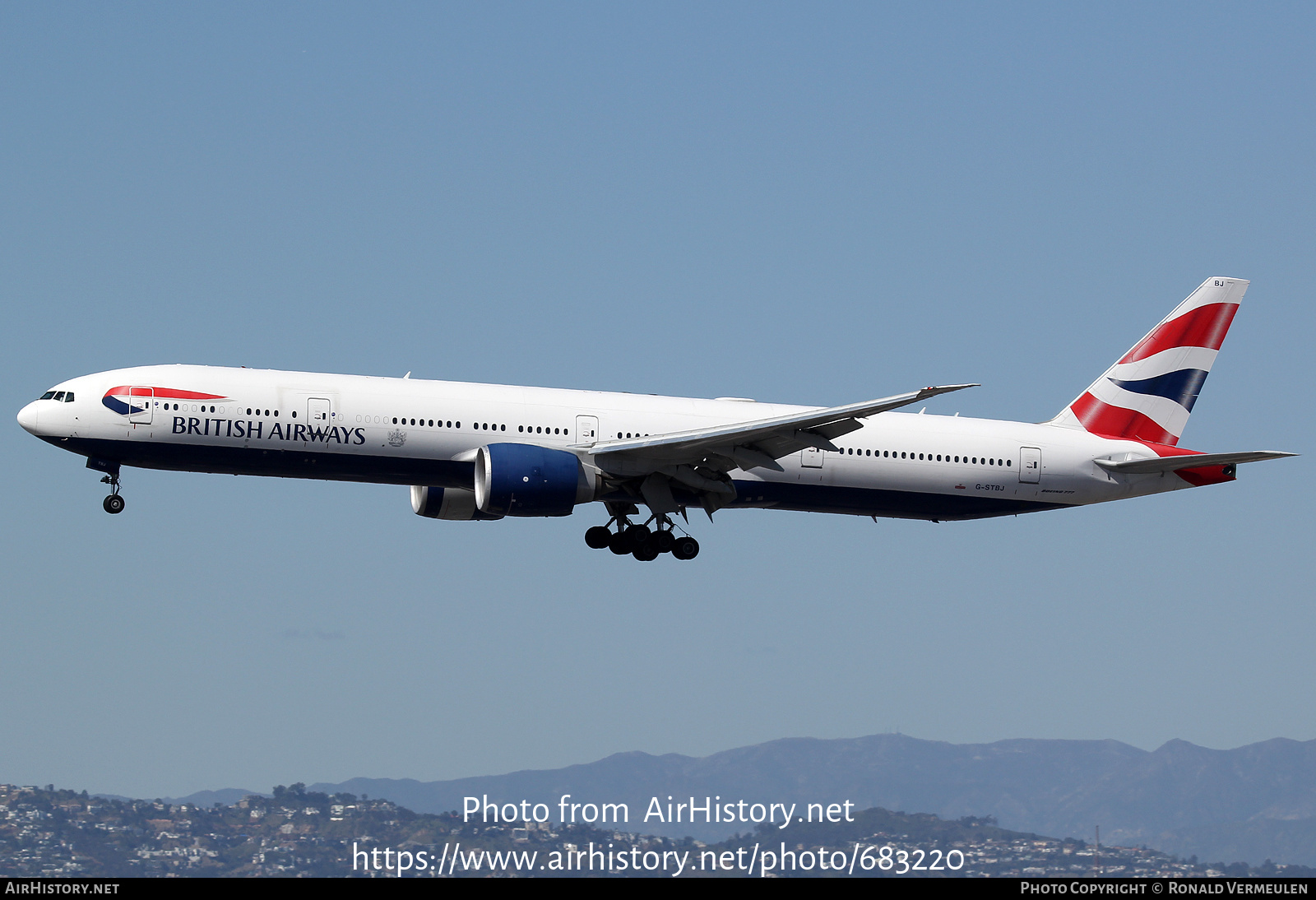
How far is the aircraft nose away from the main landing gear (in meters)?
14.7

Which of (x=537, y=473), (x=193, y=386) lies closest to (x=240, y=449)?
(x=193, y=386)

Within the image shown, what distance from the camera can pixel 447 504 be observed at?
4431 centimetres

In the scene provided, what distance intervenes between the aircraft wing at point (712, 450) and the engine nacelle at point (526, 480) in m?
1.32

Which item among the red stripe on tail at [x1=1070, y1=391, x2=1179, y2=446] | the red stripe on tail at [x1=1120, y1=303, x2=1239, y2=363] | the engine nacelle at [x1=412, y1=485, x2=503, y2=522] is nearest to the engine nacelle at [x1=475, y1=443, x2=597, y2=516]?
the engine nacelle at [x1=412, y1=485, x2=503, y2=522]

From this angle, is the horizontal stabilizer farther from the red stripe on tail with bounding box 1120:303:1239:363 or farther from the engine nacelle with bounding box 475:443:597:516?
the engine nacelle with bounding box 475:443:597:516

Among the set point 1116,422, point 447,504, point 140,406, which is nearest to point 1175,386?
point 1116,422

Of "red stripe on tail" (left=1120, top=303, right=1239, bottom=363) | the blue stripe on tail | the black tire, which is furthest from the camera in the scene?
"red stripe on tail" (left=1120, top=303, right=1239, bottom=363)

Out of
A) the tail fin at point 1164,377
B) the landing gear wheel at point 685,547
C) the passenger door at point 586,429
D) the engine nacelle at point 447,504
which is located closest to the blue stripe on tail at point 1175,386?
the tail fin at point 1164,377

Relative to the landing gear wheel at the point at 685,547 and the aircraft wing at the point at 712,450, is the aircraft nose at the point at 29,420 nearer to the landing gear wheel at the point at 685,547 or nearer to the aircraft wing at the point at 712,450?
the aircraft wing at the point at 712,450

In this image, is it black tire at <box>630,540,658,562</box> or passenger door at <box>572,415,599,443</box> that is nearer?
passenger door at <box>572,415,599,443</box>

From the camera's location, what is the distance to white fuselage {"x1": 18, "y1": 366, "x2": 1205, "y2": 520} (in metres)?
37.3
